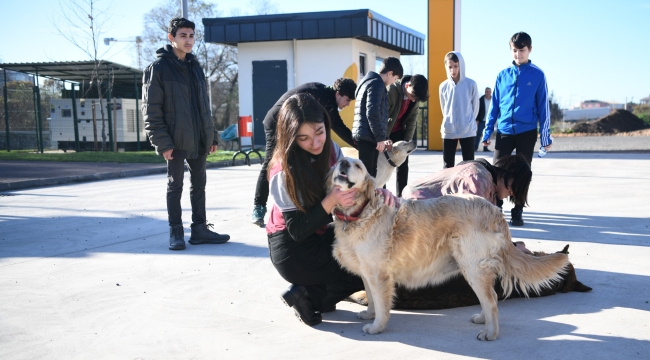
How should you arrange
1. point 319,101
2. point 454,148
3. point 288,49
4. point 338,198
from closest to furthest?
1. point 338,198
2. point 319,101
3. point 454,148
4. point 288,49

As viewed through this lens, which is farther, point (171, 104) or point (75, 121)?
point (75, 121)

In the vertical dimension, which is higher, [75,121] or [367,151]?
[75,121]

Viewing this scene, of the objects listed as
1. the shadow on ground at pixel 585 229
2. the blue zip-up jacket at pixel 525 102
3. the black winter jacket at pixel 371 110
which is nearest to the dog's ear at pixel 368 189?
the black winter jacket at pixel 371 110

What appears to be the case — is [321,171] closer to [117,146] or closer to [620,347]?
[620,347]

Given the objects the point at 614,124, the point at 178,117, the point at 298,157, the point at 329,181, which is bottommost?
the point at 329,181

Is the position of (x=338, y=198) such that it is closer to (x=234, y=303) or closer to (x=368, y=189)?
(x=368, y=189)

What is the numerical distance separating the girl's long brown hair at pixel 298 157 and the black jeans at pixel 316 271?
400 millimetres

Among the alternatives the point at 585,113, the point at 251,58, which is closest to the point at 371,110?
the point at 251,58

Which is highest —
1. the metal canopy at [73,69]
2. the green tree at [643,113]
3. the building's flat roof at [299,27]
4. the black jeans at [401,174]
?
the building's flat roof at [299,27]

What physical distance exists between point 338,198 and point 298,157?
1.33 ft

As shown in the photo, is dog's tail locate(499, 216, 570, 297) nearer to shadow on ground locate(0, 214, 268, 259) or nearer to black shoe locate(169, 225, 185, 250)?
shadow on ground locate(0, 214, 268, 259)

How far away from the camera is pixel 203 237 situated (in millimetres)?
5840

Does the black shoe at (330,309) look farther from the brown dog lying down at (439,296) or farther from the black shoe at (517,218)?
the black shoe at (517,218)

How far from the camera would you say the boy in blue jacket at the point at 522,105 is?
20.8 feet
